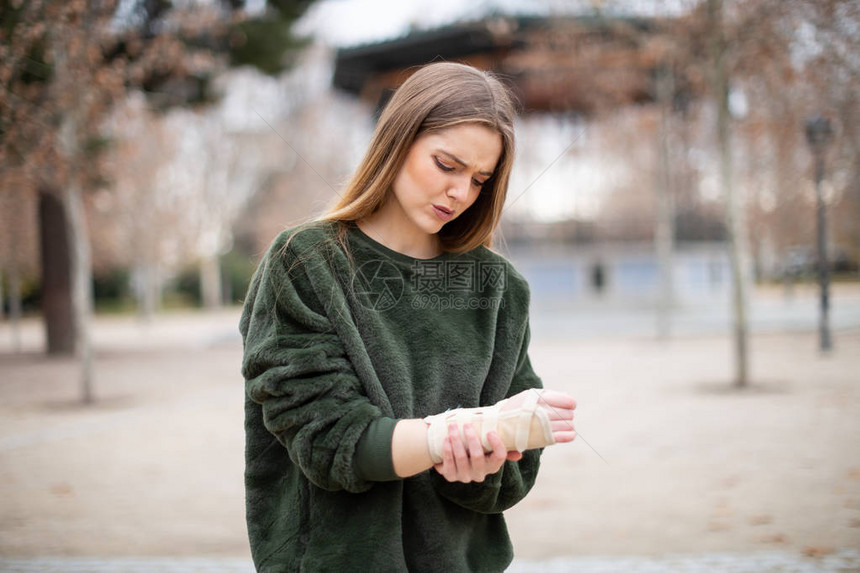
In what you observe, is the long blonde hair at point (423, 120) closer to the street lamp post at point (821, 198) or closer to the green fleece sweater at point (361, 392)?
the green fleece sweater at point (361, 392)

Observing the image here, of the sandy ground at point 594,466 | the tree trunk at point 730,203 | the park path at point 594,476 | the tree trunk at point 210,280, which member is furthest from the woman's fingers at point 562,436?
the tree trunk at point 210,280

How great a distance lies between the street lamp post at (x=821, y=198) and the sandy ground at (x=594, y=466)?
0.55 m

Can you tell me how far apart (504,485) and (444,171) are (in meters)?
0.65

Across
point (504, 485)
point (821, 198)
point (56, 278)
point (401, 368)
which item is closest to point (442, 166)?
point (401, 368)

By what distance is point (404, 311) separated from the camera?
1393 millimetres

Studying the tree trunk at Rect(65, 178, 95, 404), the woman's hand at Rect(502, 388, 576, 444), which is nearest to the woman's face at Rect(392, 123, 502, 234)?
the woman's hand at Rect(502, 388, 576, 444)

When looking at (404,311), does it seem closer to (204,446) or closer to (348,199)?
(348,199)

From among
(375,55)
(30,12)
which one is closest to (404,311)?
(30,12)

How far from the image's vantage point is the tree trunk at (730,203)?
8578 mm

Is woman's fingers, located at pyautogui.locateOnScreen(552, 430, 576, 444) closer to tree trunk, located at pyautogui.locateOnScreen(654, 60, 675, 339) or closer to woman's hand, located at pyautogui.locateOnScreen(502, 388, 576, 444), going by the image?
woman's hand, located at pyautogui.locateOnScreen(502, 388, 576, 444)

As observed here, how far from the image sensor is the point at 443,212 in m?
1.41

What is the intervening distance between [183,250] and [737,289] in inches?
999

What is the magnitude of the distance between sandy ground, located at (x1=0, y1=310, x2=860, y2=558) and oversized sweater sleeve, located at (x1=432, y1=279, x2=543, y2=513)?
923mm

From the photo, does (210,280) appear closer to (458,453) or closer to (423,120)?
(423,120)
